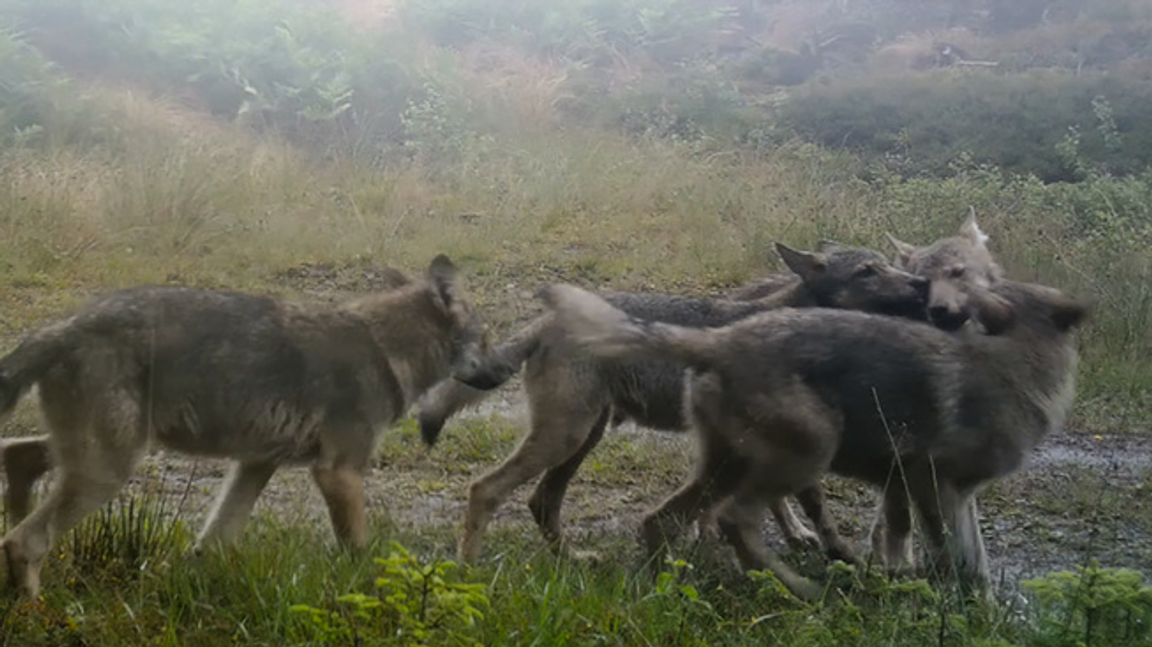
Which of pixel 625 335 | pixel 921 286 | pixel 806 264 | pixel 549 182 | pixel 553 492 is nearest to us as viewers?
pixel 625 335

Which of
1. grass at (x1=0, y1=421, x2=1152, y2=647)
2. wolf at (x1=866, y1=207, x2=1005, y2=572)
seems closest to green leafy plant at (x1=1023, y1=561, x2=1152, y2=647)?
grass at (x1=0, y1=421, x2=1152, y2=647)

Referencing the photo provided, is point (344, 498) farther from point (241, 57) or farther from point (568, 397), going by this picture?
point (241, 57)

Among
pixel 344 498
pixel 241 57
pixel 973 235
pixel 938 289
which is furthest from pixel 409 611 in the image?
pixel 241 57

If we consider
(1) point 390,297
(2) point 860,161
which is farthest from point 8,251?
(2) point 860,161

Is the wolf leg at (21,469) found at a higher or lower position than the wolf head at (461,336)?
lower

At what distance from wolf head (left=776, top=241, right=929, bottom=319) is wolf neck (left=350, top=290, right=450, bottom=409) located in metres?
1.91

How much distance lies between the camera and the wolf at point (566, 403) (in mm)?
5172

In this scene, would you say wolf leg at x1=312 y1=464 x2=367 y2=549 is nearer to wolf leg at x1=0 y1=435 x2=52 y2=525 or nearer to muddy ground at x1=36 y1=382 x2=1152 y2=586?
muddy ground at x1=36 y1=382 x2=1152 y2=586

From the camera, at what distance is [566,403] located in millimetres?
5207

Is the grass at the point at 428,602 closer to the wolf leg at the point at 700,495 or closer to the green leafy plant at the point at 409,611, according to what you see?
the green leafy plant at the point at 409,611

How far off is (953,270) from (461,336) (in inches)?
107

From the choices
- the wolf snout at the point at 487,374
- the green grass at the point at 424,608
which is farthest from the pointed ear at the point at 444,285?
the green grass at the point at 424,608

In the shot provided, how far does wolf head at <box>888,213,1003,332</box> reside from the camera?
570 cm

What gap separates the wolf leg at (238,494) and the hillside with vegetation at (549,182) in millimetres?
280
